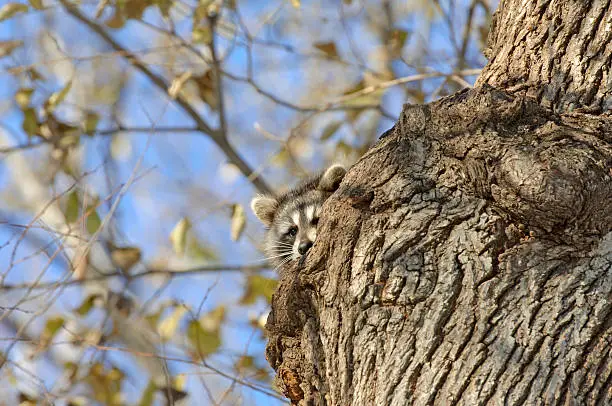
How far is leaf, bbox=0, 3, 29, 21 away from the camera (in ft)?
16.3

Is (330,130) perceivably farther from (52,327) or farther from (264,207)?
(52,327)

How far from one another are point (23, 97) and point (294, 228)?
216 cm

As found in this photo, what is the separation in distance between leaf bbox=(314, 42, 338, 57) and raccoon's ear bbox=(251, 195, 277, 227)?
1.19m

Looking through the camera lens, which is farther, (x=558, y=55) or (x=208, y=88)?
(x=208, y=88)

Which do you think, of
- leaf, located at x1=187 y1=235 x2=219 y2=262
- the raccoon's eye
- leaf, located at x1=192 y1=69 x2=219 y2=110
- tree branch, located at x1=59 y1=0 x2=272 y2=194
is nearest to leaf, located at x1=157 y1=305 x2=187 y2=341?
the raccoon's eye

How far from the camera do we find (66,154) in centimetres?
566

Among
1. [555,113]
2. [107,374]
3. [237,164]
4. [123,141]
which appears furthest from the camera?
[123,141]

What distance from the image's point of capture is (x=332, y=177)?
5207mm

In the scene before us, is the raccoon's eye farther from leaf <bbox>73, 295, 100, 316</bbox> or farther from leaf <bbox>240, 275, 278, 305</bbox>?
leaf <bbox>73, 295, 100, 316</bbox>

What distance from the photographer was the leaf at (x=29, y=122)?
5643mm

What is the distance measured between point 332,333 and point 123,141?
19.8 feet

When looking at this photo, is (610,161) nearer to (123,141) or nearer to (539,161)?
(539,161)

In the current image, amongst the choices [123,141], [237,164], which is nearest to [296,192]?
[237,164]

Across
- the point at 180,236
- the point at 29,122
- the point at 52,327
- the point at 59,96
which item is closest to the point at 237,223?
the point at 180,236
